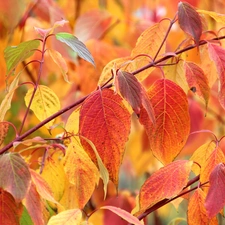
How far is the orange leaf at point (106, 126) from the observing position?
2.49ft

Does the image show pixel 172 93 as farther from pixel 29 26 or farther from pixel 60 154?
pixel 29 26

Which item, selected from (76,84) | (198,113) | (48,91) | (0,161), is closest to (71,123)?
(48,91)

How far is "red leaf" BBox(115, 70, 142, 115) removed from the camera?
2.39 ft

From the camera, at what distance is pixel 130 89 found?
0.73 meters

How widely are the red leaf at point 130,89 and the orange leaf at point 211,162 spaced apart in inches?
4.3

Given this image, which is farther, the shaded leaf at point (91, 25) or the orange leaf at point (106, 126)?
the shaded leaf at point (91, 25)

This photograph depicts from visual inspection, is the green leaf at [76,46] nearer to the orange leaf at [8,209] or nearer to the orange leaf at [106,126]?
the orange leaf at [106,126]

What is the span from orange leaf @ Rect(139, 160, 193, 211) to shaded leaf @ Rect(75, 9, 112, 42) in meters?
0.87

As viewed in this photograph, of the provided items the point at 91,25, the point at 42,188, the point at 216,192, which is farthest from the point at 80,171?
the point at 91,25

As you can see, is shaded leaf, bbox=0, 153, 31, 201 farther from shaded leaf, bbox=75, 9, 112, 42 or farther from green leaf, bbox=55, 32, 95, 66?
shaded leaf, bbox=75, 9, 112, 42

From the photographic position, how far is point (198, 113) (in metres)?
1.76

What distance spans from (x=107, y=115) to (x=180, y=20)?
0.14 m

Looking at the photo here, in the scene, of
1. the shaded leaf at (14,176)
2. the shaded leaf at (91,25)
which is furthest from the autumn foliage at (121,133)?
the shaded leaf at (91,25)

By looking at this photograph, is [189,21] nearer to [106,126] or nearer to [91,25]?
[106,126]
